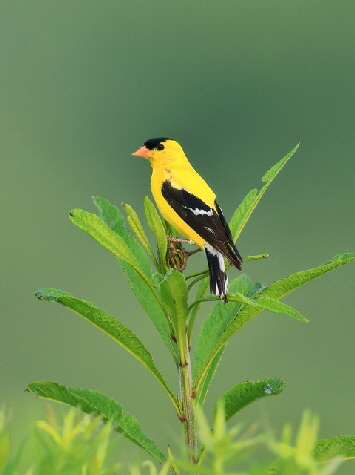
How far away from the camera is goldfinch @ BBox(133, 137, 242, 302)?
4.41ft

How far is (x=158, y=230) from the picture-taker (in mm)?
1105

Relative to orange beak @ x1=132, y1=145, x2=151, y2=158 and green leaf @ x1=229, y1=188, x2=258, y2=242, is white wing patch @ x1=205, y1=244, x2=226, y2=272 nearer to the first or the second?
green leaf @ x1=229, y1=188, x2=258, y2=242

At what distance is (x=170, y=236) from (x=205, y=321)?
22 centimetres

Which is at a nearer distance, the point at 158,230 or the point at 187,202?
the point at 158,230

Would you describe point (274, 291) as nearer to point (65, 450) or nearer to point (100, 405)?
point (100, 405)

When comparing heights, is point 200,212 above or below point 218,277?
above

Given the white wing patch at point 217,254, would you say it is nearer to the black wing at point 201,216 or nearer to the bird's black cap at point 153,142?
the black wing at point 201,216

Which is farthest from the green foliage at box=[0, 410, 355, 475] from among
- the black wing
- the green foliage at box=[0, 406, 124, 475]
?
the black wing

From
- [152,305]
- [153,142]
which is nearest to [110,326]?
[152,305]

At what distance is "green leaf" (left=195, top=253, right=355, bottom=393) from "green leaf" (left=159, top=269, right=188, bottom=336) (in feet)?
0.22

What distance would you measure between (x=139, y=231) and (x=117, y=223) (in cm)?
9

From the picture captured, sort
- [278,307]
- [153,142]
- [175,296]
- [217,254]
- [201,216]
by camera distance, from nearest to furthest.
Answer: [278,307] < [175,296] < [217,254] < [201,216] < [153,142]

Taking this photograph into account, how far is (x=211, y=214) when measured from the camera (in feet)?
5.01

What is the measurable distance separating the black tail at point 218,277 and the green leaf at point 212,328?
0.05m
